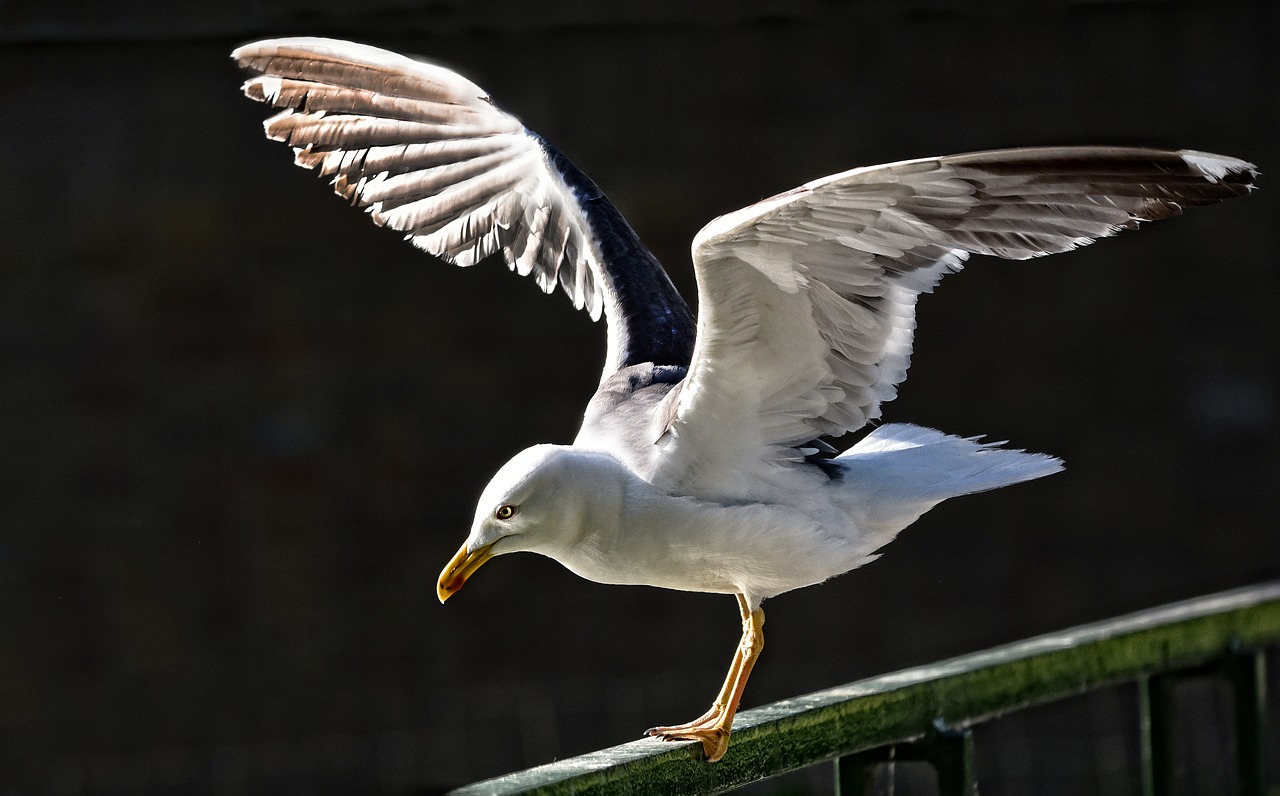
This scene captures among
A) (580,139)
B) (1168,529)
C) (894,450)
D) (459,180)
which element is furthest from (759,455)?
(1168,529)

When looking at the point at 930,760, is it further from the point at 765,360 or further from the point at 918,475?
the point at 765,360

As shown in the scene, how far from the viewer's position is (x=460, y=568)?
2.90 metres

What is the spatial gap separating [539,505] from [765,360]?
441mm

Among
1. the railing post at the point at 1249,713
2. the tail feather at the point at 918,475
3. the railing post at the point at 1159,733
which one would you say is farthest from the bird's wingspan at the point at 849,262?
the railing post at the point at 1249,713

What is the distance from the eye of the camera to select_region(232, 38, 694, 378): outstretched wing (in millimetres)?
3613

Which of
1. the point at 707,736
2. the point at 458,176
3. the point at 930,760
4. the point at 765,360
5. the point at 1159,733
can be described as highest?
the point at 458,176

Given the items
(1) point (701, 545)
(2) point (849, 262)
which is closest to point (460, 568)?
(1) point (701, 545)

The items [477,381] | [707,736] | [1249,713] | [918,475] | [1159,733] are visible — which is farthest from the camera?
[477,381]

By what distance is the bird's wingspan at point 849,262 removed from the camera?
2.49 meters

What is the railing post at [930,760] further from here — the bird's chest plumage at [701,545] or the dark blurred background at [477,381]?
the dark blurred background at [477,381]

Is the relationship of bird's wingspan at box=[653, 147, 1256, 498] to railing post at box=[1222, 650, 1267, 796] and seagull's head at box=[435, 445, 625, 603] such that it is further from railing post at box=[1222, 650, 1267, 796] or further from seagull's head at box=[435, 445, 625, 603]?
railing post at box=[1222, 650, 1267, 796]

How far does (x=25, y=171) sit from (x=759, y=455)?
4371 millimetres

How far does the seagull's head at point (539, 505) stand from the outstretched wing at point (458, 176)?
25.3 inches

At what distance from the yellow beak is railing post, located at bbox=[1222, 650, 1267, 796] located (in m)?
1.57
